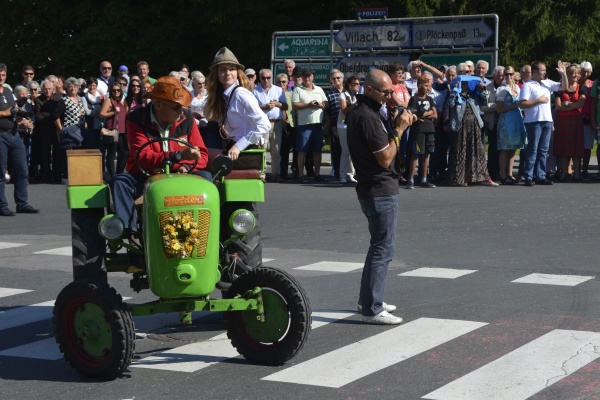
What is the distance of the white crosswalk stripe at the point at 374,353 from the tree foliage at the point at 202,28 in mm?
30964

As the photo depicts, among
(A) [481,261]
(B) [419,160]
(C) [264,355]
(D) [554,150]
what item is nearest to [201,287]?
(C) [264,355]

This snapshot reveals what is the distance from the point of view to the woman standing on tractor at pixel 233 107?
10258 mm

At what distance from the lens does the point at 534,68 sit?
826 inches

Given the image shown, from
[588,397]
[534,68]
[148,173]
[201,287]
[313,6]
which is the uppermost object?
[313,6]

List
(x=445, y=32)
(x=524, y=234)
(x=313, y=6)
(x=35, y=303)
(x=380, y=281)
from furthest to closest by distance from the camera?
(x=313, y=6) → (x=445, y=32) → (x=524, y=234) → (x=35, y=303) → (x=380, y=281)

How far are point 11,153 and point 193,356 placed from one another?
32.9 ft

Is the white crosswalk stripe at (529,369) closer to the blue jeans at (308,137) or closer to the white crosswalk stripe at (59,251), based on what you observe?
the white crosswalk stripe at (59,251)

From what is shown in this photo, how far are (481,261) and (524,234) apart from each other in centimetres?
229

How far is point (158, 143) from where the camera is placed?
8711 millimetres

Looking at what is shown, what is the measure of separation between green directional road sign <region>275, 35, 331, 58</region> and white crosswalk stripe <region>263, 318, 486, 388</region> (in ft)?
64.5

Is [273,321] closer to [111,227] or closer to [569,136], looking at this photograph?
[111,227]

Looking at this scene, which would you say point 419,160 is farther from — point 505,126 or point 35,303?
point 35,303

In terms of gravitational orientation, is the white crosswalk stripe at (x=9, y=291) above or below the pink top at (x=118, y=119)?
below

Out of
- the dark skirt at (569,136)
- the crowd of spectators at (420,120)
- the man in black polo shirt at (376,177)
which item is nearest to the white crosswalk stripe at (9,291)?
the man in black polo shirt at (376,177)
